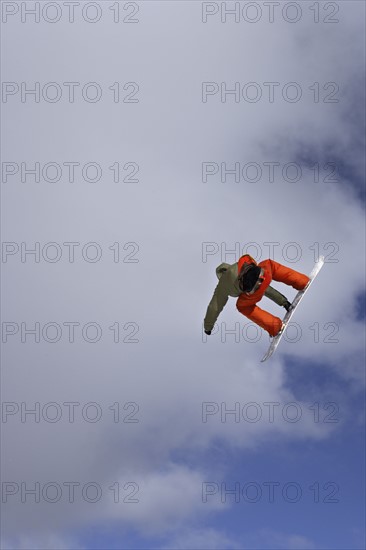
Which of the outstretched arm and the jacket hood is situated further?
the outstretched arm

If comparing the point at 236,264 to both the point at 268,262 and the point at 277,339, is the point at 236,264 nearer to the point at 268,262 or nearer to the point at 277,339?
the point at 268,262

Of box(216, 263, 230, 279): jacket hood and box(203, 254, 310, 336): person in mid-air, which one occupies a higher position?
box(216, 263, 230, 279): jacket hood

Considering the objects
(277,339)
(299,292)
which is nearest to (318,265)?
(299,292)

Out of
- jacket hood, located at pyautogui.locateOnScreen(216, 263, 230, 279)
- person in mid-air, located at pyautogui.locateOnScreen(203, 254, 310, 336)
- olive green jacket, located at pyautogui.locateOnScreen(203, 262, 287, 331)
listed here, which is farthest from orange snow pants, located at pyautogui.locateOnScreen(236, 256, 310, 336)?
jacket hood, located at pyautogui.locateOnScreen(216, 263, 230, 279)

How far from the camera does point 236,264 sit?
29.3 m

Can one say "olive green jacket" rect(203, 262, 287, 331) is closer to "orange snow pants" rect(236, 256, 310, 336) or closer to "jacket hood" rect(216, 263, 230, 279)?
"jacket hood" rect(216, 263, 230, 279)

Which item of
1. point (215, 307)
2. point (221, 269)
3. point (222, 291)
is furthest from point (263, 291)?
point (215, 307)

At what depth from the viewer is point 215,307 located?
2994cm

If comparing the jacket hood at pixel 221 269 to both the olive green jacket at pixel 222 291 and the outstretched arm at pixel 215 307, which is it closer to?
the olive green jacket at pixel 222 291

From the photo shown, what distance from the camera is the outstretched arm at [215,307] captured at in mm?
29750

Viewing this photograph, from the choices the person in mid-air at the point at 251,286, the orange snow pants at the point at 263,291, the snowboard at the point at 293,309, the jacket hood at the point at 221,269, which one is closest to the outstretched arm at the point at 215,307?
the person in mid-air at the point at 251,286

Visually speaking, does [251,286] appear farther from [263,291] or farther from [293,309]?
[293,309]

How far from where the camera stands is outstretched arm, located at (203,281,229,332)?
97.6ft

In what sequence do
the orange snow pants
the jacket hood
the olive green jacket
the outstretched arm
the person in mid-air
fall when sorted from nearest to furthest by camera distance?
1. the person in mid-air
2. the olive green jacket
3. the orange snow pants
4. the jacket hood
5. the outstretched arm
